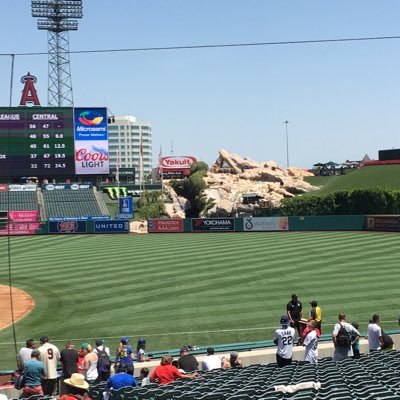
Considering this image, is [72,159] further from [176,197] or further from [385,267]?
[385,267]

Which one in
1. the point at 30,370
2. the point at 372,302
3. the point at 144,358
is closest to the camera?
the point at 30,370

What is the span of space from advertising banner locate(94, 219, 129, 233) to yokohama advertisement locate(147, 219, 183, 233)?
2629 mm

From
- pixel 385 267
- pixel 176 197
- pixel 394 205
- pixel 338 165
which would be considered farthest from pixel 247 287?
pixel 338 165

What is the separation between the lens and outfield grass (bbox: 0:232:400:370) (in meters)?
19.8

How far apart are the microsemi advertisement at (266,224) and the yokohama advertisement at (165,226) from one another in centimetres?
717

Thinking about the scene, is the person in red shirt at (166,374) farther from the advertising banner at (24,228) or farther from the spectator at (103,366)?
the advertising banner at (24,228)

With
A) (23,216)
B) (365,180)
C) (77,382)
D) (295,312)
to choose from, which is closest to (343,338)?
(295,312)

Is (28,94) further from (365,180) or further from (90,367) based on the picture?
(90,367)

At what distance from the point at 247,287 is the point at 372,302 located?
19.9 ft

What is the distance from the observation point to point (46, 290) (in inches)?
1088

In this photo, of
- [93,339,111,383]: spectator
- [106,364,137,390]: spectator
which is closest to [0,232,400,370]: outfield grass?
[93,339,111,383]: spectator

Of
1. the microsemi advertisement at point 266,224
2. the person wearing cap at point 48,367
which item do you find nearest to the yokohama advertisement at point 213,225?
the microsemi advertisement at point 266,224

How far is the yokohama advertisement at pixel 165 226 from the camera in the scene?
6084 cm

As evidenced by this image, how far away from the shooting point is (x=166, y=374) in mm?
10008
